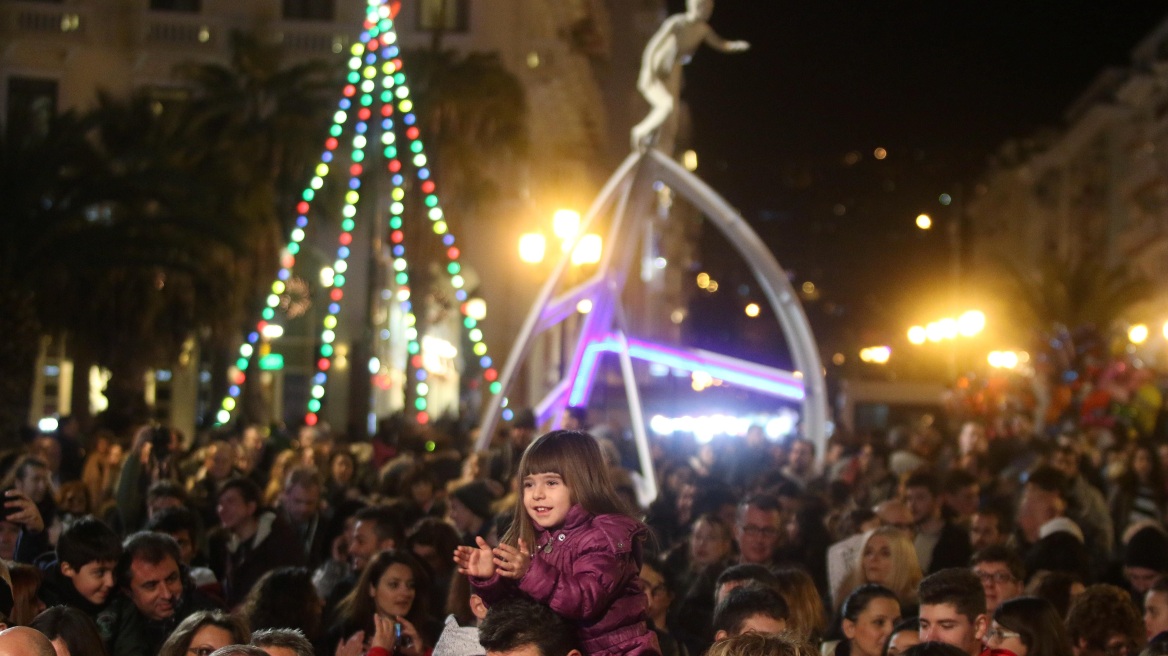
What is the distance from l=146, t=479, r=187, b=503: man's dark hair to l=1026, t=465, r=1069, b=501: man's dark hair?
213 inches

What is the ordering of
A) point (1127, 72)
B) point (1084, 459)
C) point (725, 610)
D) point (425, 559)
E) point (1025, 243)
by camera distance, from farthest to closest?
1. point (1025, 243)
2. point (1127, 72)
3. point (1084, 459)
4. point (425, 559)
5. point (725, 610)

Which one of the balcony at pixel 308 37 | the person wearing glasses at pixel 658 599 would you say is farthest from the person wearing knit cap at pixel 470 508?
the balcony at pixel 308 37

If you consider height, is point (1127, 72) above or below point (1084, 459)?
above

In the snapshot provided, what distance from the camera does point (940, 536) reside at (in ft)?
33.2

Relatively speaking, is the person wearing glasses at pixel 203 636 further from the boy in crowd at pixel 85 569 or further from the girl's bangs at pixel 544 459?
the girl's bangs at pixel 544 459

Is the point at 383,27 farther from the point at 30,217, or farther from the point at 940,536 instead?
the point at 940,536

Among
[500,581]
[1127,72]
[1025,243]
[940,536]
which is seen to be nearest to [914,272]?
[1025,243]

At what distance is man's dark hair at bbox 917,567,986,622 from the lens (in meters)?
6.23

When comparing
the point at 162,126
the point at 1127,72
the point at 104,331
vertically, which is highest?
the point at 1127,72

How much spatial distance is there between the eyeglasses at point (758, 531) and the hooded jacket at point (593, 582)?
4.27m

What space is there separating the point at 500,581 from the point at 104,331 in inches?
874

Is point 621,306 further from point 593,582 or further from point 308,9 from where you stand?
point 308,9

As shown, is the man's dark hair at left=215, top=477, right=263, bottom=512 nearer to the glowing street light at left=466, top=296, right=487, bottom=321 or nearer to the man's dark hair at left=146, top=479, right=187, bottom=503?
the man's dark hair at left=146, top=479, right=187, bottom=503

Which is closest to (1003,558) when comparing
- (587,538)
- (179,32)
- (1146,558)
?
(1146,558)
